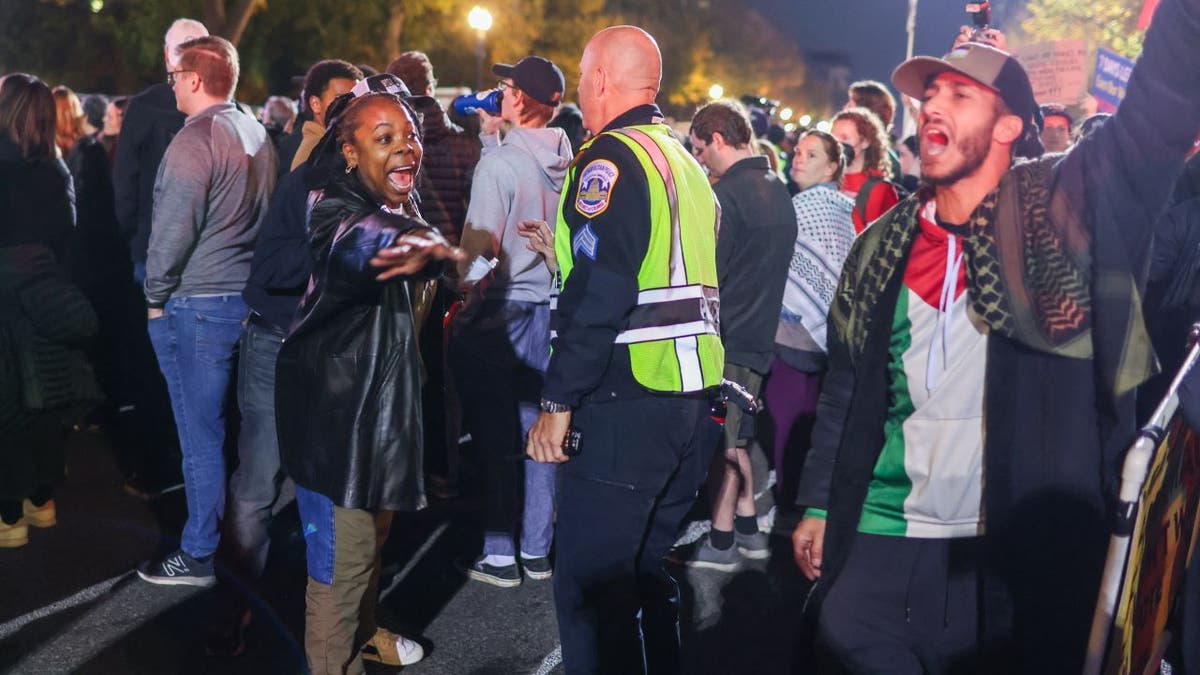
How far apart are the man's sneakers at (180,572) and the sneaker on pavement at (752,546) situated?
2.56 metres

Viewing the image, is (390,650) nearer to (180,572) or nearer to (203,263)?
(180,572)

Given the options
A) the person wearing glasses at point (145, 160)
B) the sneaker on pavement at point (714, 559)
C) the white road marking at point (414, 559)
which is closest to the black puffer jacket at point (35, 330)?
the person wearing glasses at point (145, 160)

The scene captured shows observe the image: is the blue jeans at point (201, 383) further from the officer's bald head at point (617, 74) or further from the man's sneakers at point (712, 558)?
the man's sneakers at point (712, 558)

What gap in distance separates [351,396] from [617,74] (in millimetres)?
1295

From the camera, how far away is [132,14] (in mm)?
26844

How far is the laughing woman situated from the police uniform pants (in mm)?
552

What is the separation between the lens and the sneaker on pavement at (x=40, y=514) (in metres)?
5.52

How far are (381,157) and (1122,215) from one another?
82.9 inches

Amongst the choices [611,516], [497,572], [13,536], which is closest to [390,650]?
[497,572]

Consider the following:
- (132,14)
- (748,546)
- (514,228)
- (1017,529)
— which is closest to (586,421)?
(1017,529)

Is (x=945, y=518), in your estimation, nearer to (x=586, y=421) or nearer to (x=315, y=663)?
(x=586, y=421)

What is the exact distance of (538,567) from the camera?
5.18 m

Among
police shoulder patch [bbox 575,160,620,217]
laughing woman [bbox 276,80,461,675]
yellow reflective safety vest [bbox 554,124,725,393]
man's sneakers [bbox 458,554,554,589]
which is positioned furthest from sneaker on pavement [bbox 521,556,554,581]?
police shoulder patch [bbox 575,160,620,217]

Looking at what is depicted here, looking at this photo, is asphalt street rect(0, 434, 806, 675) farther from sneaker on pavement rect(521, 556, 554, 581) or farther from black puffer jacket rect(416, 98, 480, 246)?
black puffer jacket rect(416, 98, 480, 246)
